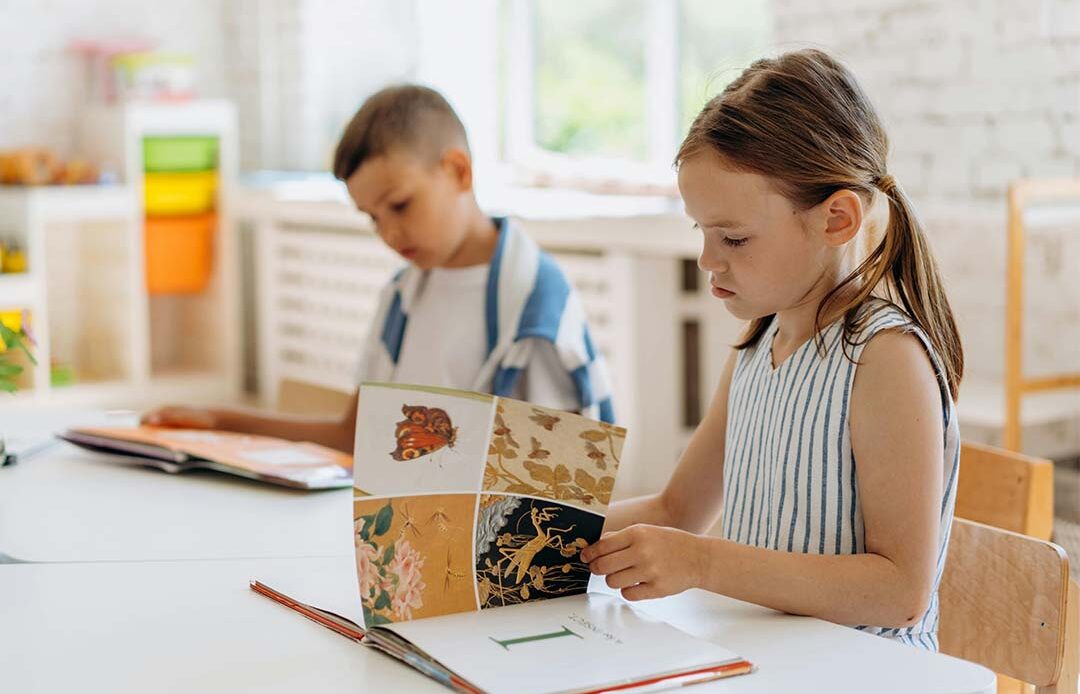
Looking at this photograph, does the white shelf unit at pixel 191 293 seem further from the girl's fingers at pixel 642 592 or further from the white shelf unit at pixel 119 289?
the girl's fingers at pixel 642 592

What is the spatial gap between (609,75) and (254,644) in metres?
3.54

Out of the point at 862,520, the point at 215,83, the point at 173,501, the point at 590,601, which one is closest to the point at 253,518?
the point at 173,501

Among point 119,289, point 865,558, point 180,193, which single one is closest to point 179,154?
point 180,193

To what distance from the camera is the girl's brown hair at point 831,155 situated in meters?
1.12

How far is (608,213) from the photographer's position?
3443mm

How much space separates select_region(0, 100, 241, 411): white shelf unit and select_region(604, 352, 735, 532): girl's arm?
3.37 meters

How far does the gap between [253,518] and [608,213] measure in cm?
216

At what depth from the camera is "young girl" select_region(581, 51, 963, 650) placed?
3.41 ft

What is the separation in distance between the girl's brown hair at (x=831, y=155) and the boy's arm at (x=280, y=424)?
0.84 meters

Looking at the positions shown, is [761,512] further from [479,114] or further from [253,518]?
[479,114]

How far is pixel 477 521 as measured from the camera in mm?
1009

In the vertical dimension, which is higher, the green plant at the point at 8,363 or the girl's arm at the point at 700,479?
the green plant at the point at 8,363

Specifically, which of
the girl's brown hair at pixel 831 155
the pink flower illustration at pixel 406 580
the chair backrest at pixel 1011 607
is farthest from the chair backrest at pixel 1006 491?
the pink flower illustration at pixel 406 580

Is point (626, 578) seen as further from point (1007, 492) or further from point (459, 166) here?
point (459, 166)
